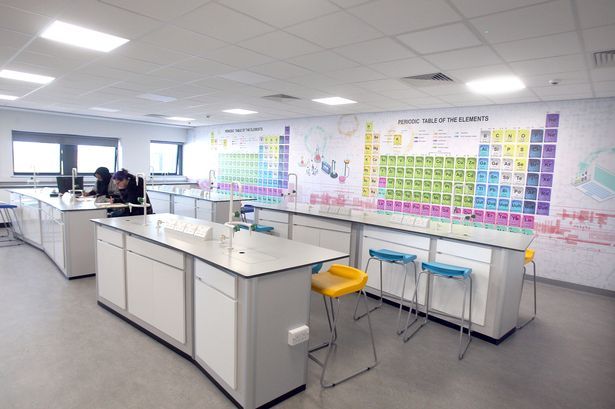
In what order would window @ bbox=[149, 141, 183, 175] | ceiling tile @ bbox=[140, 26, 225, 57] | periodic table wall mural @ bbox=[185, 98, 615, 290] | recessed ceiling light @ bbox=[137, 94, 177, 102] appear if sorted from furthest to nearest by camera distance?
window @ bbox=[149, 141, 183, 175] → recessed ceiling light @ bbox=[137, 94, 177, 102] → periodic table wall mural @ bbox=[185, 98, 615, 290] → ceiling tile @ bbox=[140, 26, 225, 57]

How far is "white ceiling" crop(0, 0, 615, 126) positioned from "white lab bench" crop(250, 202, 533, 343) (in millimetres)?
1630

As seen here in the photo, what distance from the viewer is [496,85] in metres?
4.19

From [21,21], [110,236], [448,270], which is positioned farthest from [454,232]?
[21,21]

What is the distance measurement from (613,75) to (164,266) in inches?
178

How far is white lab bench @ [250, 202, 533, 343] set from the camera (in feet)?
10.6

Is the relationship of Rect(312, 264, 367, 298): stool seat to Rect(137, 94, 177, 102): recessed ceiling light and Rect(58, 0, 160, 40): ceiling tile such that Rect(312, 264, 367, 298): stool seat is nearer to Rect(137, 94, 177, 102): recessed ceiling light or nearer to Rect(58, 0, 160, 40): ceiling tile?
Rect(58, 0, 160, 40): ceiling tile

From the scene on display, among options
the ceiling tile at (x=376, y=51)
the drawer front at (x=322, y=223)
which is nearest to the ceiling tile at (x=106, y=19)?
the ceiling tile at (x=376, y=51)

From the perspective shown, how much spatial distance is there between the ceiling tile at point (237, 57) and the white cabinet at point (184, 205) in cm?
373

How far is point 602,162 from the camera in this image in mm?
4609

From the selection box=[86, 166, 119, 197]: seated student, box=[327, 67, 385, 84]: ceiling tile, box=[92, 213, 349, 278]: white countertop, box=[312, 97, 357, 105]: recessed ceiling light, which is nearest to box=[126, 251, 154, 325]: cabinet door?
box=[92, 213, 349, 278]: white countertop

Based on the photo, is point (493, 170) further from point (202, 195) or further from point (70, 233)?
point (70, 233)

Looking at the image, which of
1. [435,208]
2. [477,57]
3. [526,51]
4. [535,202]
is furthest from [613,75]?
[435,208]

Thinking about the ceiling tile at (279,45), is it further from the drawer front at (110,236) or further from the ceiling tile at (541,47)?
the drawer front at (110,236)

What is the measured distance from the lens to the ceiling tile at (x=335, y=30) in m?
2.56
